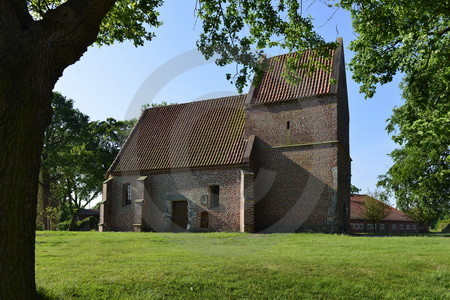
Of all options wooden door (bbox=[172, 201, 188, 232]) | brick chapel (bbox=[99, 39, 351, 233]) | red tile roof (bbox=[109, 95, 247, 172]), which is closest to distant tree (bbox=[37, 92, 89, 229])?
red tile roof (bbox=[109, 95, 247, 172])

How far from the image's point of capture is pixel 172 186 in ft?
89.5

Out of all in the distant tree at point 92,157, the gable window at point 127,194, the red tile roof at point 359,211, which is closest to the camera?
the gable window at point 127,194

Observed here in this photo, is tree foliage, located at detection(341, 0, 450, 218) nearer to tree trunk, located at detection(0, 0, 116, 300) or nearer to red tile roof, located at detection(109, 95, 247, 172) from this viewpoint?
tree trunk, located at detection(0, 0, 116, 300)

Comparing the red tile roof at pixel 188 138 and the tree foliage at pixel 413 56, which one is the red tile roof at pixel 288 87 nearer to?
the red tile roof at pixel 188 138

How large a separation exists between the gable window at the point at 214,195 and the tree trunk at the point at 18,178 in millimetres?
20830

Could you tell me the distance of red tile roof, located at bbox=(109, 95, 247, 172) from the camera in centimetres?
2631

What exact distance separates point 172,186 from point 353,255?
17.9m

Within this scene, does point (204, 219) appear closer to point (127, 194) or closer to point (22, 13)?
point (127, 194)

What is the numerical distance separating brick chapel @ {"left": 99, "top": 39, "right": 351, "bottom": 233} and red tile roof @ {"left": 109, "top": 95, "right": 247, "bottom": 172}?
0.09 m

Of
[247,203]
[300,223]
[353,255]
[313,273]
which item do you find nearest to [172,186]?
[247,203]

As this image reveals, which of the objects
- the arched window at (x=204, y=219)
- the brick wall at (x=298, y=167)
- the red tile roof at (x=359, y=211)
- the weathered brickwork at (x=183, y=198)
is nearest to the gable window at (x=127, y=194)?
the weathered brickwork at (x=183, y=198)

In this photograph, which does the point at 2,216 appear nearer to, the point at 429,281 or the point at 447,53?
the point at 429,281

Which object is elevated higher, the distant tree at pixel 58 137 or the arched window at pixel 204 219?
the distant tree at pixel 58 137

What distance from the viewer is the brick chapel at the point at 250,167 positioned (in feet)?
76.7
